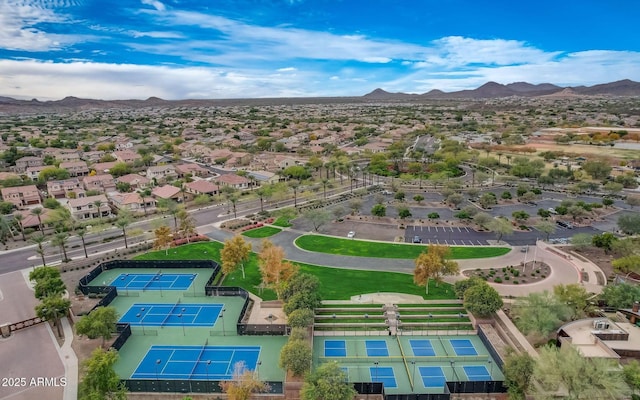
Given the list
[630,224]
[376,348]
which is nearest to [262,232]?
[376,348]

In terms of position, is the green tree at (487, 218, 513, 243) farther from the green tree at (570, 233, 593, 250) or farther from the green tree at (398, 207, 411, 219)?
the green tree at (398, 207, 411, 219)

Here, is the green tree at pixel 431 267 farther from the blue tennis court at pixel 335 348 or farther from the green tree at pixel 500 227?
the green tree at pixel 500 227

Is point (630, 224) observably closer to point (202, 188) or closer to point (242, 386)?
point (242, 386)

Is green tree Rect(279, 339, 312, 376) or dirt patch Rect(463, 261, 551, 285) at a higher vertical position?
green tree Rect(279, 339, 312, 376)

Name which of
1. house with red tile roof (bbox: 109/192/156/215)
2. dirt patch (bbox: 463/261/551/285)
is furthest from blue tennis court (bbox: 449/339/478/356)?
house with red tile roof (bbox: 109/192/156/215)

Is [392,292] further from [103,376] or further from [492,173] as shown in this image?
[492,173]

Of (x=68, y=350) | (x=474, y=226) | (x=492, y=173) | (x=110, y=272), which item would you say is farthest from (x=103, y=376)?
(x=492, y=173)
